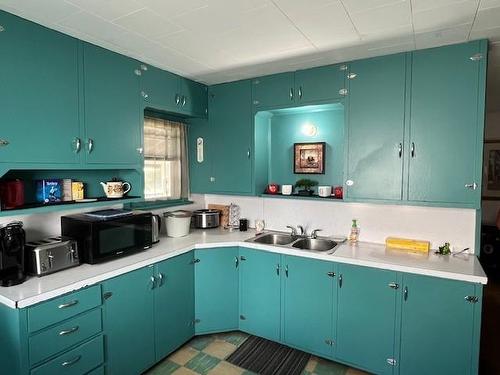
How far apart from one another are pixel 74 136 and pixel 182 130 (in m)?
1.36

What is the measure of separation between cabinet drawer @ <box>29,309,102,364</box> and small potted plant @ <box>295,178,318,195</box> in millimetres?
1976

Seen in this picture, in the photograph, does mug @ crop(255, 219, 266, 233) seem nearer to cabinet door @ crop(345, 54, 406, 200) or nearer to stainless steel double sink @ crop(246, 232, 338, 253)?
stainless steel double sink @ crop(246, 232, 338, 253)

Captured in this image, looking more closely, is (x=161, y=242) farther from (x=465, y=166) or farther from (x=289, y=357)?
(x=465, y=166)

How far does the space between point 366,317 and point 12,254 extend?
2342 mm

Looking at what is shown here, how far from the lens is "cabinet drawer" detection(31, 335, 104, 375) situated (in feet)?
5.57

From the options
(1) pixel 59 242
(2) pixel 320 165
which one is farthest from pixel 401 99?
(1) pixel 59 242

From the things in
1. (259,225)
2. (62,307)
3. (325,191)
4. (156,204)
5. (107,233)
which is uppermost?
(325,191)

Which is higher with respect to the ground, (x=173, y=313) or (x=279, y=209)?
(x=279, y=209)

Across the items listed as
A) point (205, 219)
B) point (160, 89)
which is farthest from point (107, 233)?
point (160, 89)

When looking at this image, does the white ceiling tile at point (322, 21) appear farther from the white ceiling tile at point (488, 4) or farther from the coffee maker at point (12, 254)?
the coffee maker at point (12, 254)

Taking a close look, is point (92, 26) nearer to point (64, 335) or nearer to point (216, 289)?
point (64, 335)

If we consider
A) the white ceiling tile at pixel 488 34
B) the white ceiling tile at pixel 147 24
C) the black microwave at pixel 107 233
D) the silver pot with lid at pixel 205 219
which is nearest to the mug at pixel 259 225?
the silver pot with lid at pixel 205 219

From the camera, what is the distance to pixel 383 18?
183cm

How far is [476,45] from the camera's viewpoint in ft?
6.97
